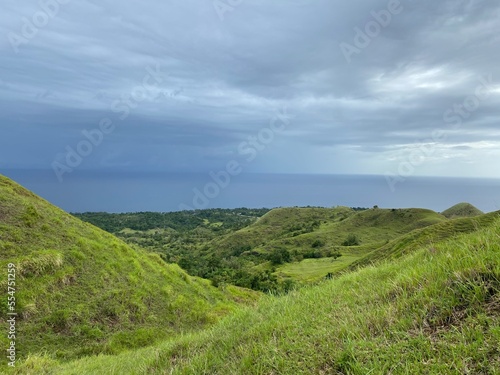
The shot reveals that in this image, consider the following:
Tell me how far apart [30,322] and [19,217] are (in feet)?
24.2

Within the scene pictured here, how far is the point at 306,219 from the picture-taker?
16788 cm

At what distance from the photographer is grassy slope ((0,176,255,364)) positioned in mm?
13859

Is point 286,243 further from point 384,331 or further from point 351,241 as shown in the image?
point 384,331

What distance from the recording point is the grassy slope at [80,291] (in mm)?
13859

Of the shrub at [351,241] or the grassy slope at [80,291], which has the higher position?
the grassy slope at [80,291]

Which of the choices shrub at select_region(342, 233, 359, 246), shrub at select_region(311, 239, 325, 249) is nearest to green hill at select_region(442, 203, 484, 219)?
shrub at select_region(342, 233, 359, 246)

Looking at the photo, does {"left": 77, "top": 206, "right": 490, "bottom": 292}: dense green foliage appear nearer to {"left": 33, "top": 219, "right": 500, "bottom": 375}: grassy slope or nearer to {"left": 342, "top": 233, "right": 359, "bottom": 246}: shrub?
{"left": 342, "top": 233, "right": 359, "bottom": 246}: shrub

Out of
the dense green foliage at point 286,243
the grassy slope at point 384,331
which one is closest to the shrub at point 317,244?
the dense green foliage at point 286,243

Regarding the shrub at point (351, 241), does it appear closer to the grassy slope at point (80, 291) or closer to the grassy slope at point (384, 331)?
the grassy slope at point (80, 291)

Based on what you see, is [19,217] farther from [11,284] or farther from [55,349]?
[55,349]

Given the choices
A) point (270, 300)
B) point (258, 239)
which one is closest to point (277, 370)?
point (270, 300)

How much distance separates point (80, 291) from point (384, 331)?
1642cm

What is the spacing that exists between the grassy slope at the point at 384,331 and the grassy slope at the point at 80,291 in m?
9.93

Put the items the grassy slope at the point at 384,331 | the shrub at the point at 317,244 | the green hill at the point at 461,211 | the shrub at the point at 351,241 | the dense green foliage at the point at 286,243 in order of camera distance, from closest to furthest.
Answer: the grassy slope at the point at 384,331
the dense green foliage at the point at 286,243
the shrub at the point at 351,241
the shrub at the point at 317,244
the green hill at the point at 461,211
